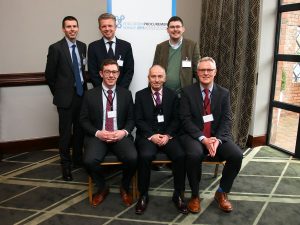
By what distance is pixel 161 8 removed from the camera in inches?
144

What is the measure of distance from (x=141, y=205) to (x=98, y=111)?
3.06 ft

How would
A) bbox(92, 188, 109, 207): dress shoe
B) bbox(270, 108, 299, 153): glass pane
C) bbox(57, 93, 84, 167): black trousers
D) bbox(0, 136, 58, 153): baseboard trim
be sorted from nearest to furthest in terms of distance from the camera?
bbox(92, 188, 109, 207): dress shoe
bbox(57, 93, 84, 167): black trousers
bbox(0, 136, 58, 153): baseboard trim
bbox(270, 108, 299, 153): glass pane

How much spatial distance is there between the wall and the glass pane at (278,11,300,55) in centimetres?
237

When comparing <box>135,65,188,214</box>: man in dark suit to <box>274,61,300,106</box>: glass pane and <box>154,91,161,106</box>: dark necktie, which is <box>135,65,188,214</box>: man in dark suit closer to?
<box>154,91,161,106</box>: dark necktie

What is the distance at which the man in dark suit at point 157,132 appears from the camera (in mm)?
2680

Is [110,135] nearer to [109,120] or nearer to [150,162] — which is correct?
[109,120]

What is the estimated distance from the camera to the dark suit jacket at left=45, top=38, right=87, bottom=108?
3090 mm

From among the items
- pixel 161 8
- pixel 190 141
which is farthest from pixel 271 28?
pixel 190 141

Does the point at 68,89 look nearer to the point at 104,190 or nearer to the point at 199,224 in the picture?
the point at 104,190

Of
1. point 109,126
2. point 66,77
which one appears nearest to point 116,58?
point 66,77

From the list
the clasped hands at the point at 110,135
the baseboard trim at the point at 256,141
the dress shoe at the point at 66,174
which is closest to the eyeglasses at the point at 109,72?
the clasped hands at the point at 110,135

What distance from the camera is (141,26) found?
3613 mm

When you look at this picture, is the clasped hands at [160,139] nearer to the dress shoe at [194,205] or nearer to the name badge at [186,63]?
the dress shoe at [194,205]

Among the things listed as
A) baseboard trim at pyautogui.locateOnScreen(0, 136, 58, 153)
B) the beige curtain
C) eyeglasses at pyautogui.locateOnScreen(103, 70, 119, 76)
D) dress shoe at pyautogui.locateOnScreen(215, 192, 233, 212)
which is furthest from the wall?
dress shoe at pyautogui.locateOnScreen(215, 192, 233, 212)
